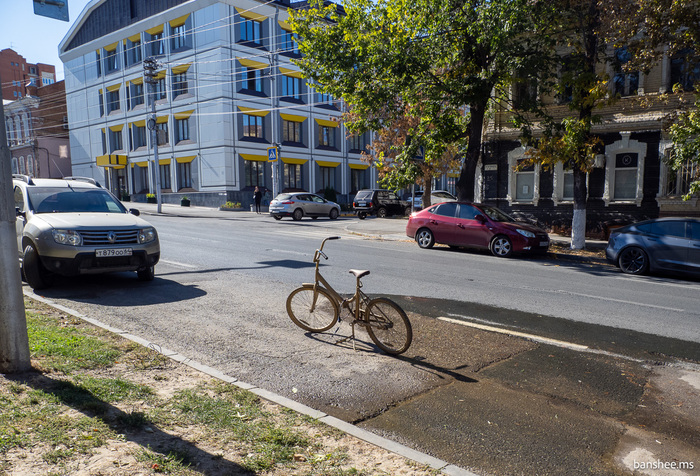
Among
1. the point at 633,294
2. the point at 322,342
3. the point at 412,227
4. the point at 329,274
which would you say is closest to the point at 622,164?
the point at 412,227

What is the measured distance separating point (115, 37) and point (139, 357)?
4632 cm

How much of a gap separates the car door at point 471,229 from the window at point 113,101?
39.4 meters

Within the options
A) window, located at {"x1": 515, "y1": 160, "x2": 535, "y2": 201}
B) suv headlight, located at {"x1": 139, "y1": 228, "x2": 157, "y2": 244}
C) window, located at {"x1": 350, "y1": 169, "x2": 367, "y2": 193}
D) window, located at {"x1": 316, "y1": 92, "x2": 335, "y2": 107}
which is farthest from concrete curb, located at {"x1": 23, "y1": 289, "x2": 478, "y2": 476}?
window, located at {"x1": 350, "y1": 169, "x2": 367, "y2": 193}

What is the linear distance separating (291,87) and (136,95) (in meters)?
13.4

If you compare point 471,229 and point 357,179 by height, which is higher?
point 357,179

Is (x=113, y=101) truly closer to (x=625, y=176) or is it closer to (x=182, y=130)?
(x=182, y=130)

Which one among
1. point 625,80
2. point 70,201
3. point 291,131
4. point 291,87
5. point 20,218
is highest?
point 291,87

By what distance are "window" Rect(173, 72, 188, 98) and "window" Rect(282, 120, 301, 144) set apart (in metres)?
8.04

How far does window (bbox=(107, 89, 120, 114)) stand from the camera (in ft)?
146

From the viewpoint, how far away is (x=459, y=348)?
18.7ft

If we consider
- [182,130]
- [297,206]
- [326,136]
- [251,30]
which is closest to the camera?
[297,206]

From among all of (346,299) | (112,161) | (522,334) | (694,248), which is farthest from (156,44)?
(522,334)

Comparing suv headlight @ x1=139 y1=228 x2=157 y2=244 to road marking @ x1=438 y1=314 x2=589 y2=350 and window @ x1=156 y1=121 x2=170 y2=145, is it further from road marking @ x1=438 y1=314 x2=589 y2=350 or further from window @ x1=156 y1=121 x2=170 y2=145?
window @ x1=156 y1=121 x2=170 y2=145

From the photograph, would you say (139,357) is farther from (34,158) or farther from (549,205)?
(34,158)
